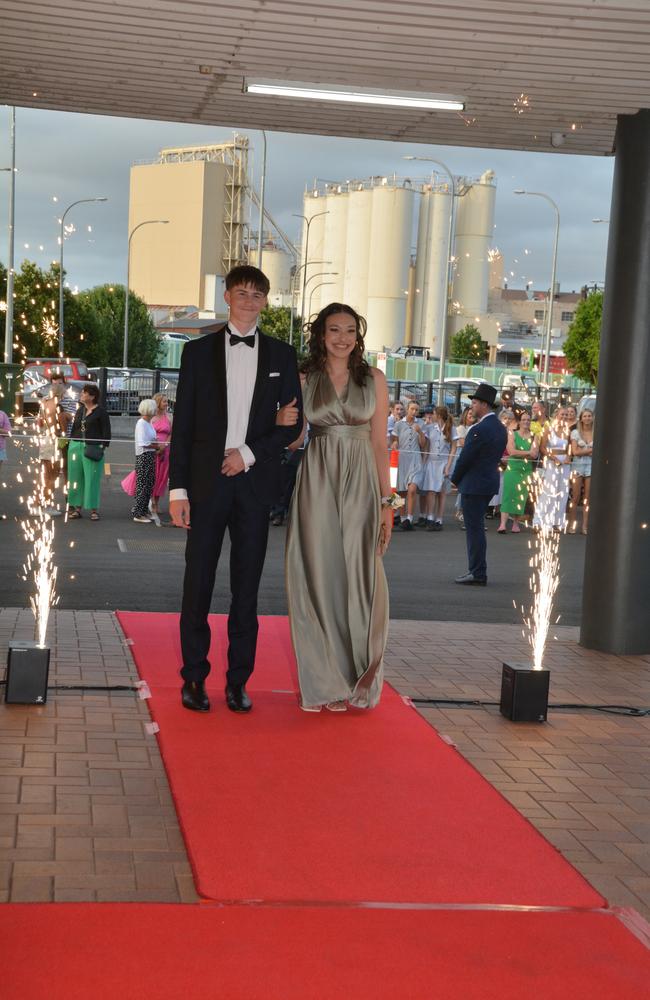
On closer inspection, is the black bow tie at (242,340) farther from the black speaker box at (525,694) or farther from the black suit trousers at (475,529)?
the black suit trousers at (475,529)

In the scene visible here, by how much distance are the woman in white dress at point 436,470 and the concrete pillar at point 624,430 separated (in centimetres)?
962

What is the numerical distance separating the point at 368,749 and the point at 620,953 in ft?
7.13

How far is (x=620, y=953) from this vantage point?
3.65 m

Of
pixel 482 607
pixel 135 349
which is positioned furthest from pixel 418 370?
pixel 482 607

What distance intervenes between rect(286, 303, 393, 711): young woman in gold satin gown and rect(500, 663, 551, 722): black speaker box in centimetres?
71

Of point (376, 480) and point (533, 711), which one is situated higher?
point (376, 480)

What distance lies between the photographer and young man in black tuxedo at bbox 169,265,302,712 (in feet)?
19.8

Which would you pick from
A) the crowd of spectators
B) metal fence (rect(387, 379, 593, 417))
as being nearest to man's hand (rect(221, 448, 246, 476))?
the crowd of spectators

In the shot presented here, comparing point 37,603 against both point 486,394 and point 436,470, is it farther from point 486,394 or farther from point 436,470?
point 436,470

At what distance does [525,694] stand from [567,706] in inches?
23.6

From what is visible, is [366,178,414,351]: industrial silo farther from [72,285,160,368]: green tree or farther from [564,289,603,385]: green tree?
[564,289,603,385]: green tree

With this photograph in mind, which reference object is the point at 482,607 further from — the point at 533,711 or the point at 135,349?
the point at 135,349

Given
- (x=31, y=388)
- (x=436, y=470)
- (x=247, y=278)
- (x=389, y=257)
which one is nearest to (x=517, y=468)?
(x=436, y=470)

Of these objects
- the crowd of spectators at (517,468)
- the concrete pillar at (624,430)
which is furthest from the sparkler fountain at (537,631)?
the concrete pillar at (624,430)
